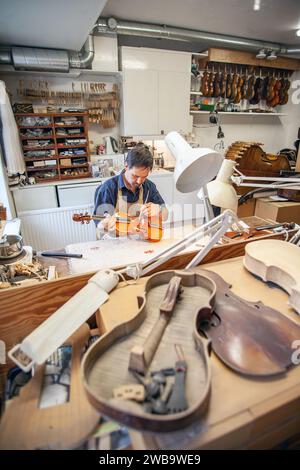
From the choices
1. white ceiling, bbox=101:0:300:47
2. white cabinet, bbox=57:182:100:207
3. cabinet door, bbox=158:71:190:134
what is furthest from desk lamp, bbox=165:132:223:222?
cabinet door, bbox=158:71:190:134

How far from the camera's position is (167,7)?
9.93 ft

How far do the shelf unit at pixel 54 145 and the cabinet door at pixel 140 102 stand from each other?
72cm

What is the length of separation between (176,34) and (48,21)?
2.03 metres

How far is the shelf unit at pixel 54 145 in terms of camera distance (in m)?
3.37

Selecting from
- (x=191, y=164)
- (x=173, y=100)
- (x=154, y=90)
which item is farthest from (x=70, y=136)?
(x=191, y=164)

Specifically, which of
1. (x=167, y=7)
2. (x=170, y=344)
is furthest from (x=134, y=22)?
(x=170, y=344)

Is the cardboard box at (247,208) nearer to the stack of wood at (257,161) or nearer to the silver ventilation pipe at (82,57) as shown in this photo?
the stack of wood at (257,161)

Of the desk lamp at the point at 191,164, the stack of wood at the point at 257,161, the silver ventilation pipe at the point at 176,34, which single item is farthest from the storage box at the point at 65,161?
the desk lamp at the point at 191,164

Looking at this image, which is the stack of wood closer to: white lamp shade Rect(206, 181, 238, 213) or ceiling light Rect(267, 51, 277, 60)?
ceiling light Rect(267, 51, 277, 60)

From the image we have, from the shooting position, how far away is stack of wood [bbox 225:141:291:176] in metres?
3.87

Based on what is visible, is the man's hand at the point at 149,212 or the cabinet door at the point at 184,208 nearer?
the man's hand at the point at 149,212

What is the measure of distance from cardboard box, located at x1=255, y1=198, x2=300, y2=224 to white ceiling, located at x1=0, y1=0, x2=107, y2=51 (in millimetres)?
2885

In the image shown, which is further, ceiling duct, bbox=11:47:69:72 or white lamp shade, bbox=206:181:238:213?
ceiling duct, bbox=11:47:69:72

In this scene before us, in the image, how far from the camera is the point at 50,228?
3.61 metres
